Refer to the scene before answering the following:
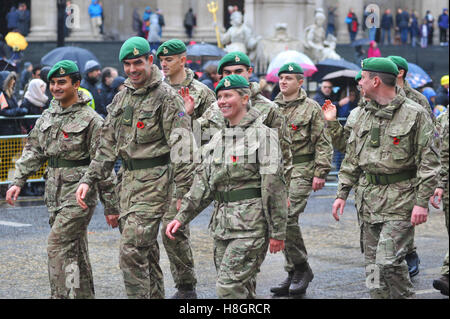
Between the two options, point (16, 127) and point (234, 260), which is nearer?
point (234, 260)

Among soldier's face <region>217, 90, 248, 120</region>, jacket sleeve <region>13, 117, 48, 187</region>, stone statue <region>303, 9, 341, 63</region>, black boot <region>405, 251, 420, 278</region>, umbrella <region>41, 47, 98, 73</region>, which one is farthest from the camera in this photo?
stone statue <region>303, 9, 341, 63</region>

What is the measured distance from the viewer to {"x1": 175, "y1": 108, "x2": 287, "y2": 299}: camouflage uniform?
22.5ft

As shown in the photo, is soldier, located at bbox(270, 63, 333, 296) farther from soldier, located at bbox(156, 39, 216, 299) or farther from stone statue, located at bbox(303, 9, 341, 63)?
stone statue, located at bbox(303, 9, 341, 63)

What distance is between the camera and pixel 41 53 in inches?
1549

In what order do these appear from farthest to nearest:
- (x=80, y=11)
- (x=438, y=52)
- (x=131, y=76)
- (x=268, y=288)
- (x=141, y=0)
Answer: (x=141, y=0) < (x=80, y=11) < (x=438, y=52) < (x=268, y=288) < (x=131, y=76)

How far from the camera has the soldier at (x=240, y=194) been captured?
6.85m

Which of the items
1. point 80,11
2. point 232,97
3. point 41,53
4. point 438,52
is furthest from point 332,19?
point 232,97

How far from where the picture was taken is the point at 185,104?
880 centimetres

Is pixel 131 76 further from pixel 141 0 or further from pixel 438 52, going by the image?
pixel 141 0

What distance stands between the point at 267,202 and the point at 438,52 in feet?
127

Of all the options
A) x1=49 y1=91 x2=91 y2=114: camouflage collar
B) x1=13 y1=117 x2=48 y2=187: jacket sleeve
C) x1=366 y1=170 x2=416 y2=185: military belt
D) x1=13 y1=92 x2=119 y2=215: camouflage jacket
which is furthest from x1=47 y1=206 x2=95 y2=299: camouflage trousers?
x1=366 y1=170 x2=416 y2=185: military belt

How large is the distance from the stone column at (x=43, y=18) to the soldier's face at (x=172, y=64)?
40.6 m

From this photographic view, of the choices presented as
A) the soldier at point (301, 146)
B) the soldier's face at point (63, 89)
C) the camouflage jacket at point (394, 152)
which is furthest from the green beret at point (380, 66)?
the soldier's face at point (63, 89)

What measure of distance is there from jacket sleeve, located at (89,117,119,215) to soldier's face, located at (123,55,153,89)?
1.85ft
